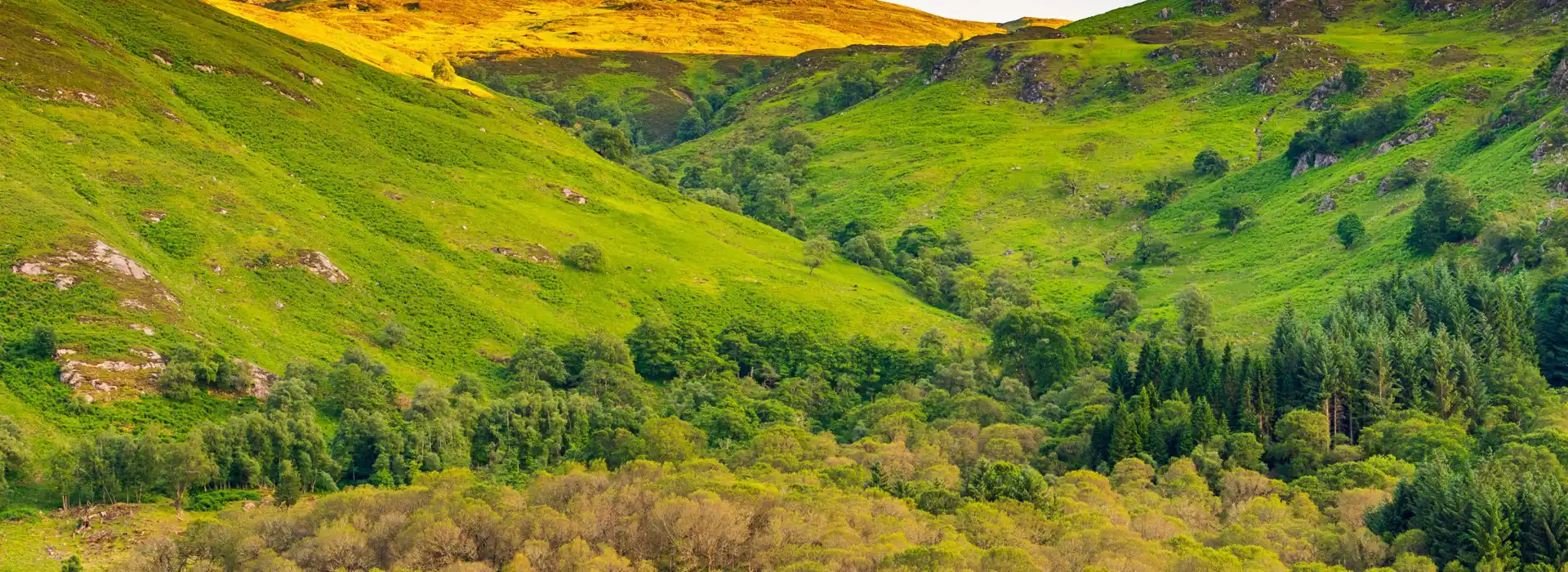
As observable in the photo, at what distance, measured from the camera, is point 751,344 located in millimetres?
152625

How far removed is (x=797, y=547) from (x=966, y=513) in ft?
54.8

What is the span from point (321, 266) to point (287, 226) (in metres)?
9.91

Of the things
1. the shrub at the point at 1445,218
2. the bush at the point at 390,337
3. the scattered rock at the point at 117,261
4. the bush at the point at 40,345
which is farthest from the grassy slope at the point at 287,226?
the shrub at the point at 1445,218

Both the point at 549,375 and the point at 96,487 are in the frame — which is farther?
the point at 549,375

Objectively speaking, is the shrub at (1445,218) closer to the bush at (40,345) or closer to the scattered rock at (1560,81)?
the scattered rock at (1560,81)

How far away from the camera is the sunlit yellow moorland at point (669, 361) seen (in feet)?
267

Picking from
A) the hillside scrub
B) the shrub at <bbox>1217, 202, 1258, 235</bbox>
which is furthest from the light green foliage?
the shrub at <bbox>1217, 202, 1258, 235</bbox>

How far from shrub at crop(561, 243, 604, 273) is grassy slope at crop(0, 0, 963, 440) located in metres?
1.84

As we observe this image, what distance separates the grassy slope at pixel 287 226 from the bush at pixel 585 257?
184 centimetres

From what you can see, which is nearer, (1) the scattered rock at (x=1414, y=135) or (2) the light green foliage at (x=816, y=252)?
(2) the light green foliage at (x=816, y=252)

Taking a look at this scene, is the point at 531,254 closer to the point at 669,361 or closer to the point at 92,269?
the point at 669,361

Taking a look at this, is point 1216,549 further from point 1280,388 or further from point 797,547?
point 1280,388

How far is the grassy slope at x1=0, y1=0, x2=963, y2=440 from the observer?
115 m

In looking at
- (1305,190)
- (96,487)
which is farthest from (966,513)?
(1305,190)
